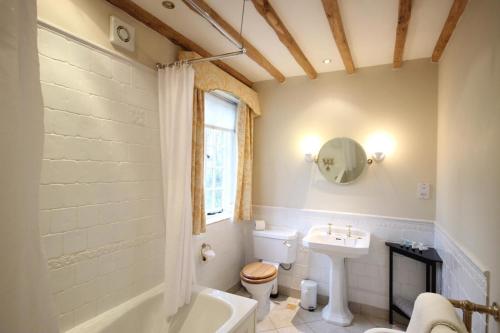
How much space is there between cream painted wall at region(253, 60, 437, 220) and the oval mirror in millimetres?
69

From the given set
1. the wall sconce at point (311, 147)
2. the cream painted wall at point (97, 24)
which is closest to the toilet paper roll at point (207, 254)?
the wall sconce at point (311, 147)

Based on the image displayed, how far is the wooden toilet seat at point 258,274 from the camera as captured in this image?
2354mm

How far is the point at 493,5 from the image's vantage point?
46.4 inches

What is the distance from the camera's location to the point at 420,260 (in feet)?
6.98

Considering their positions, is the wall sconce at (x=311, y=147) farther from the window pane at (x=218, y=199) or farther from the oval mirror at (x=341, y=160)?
the window pane at (x=218, y=199)

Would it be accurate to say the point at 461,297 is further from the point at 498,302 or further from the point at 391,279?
the point at 391,279

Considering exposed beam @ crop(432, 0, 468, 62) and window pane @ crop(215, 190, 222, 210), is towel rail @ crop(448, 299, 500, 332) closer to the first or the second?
exposed beam @ crop(432, 0, 468, 62)

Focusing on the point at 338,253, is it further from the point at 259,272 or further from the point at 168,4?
the point at 168,4

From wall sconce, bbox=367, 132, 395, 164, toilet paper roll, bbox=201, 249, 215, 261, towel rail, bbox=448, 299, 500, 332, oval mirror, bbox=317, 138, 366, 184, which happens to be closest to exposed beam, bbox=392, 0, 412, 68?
wall sconce, bbox=367, 132, 395, 164

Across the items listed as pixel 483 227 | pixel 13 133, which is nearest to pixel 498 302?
pixel 483 227

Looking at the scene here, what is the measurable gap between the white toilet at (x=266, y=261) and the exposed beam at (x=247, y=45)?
175 centimetres

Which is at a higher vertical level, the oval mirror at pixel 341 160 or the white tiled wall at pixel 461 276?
the oval mirror at pixel 341 160

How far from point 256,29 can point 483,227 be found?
1.86 meters

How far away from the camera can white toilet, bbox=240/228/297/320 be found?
2.40 m
